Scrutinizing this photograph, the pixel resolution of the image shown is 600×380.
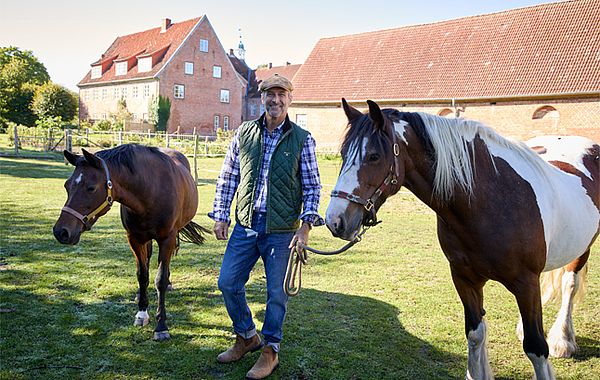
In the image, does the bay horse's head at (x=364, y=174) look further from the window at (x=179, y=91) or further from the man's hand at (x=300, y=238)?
the window at (x=179, y=91)

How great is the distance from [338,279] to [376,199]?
11.8 ft

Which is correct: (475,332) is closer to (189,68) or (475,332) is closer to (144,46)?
(189,68)

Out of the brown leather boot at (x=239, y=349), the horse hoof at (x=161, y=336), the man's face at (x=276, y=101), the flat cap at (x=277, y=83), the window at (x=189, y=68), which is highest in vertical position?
the window at (x=189, y=68)

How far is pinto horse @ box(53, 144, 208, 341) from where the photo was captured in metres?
3.72

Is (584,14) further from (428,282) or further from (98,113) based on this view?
(98,113)

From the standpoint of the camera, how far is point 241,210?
339cm

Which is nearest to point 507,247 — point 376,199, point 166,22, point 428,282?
point 376,199

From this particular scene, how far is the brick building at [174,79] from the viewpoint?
3731 cm

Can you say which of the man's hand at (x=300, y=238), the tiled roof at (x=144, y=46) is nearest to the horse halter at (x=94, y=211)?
the man's hand at (x=300, y=238)

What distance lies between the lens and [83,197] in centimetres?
372

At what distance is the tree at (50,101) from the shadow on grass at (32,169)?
63.7 feet

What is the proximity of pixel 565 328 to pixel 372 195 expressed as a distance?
9.34ft

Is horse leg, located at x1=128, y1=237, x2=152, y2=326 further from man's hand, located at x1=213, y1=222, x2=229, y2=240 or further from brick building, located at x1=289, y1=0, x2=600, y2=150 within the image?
brick building, located at x1=289, y1=0, x2=600, y2=150

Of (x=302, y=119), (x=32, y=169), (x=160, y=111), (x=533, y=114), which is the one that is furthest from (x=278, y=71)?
(x=32, y=169)
